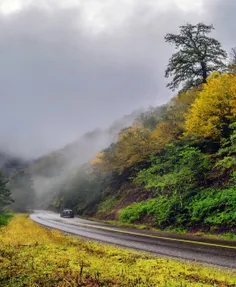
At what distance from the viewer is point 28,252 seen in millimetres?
9484

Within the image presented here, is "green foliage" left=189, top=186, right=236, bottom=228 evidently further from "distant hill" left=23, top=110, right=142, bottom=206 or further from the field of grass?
"distant hill" left=23, top=110, right=142, bottom=206

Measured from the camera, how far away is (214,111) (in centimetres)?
2814

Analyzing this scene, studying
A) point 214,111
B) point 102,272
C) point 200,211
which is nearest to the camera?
point 102,272

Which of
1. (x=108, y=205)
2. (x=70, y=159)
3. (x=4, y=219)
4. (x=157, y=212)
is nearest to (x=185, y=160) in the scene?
(x=157, y=212)

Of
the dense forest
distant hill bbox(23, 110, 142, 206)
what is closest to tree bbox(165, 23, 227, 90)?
the dense forest

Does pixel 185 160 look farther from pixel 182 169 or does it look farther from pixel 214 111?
pixel 214 111

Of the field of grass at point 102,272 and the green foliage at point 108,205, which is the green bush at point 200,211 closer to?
the field of grass at point 102,272

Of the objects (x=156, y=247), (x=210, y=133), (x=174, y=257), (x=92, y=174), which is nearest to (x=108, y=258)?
Answer: (x=174, y=257)

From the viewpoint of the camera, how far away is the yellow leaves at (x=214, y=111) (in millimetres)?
27922

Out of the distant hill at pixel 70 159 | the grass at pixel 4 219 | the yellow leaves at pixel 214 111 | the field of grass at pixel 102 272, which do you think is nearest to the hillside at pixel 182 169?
the yellow leaves at pixel 214 111

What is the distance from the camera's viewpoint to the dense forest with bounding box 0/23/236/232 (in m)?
20.5

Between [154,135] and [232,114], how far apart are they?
12.2m

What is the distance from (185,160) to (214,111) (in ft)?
21.4

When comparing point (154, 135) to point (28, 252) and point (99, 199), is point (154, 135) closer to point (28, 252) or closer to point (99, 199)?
point (99, 199)
